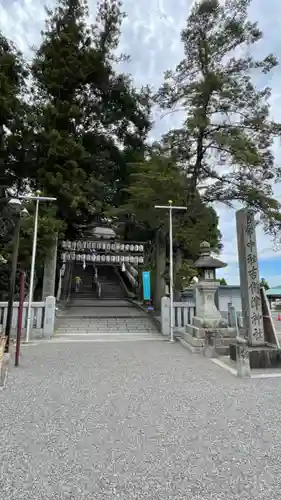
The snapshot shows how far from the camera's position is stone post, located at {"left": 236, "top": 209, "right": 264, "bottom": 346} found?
603cm

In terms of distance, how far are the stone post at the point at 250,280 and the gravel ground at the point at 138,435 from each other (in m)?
1.46

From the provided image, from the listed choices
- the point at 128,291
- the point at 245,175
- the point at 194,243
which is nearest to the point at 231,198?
the point at 245,175

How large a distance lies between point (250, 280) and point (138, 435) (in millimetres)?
4493

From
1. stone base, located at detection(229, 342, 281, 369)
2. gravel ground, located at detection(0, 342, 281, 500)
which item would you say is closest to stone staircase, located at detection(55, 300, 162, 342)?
gravel ground, located at detection(0, 342, 281, 500)

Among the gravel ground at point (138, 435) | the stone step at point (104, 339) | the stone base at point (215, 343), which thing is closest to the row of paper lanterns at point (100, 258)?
the stone step at point (104, 339)

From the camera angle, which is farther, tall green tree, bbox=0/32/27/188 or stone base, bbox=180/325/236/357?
tall green tree, bbox=0/32/27/188

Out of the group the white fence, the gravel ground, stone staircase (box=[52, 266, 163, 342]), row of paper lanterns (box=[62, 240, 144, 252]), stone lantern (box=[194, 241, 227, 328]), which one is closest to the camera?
the gravel ground

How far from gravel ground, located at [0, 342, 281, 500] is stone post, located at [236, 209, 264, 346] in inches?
57.4

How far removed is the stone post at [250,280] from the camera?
19.8 feet

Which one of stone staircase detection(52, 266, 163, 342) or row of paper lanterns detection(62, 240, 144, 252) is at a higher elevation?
row of paper lanterns detection(62, 240, 144, 252)

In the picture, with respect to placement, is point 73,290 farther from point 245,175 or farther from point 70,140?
point 245,175

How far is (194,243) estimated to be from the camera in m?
10.1

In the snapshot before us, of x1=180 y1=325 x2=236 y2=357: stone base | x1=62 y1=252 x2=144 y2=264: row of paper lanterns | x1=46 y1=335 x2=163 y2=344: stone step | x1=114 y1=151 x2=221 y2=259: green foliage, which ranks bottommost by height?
x1=46 y1=335 x2=163 y2=344: stone step

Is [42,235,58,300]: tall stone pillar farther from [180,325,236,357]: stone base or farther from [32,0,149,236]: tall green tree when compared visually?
[180,325,236,357]: stone base
